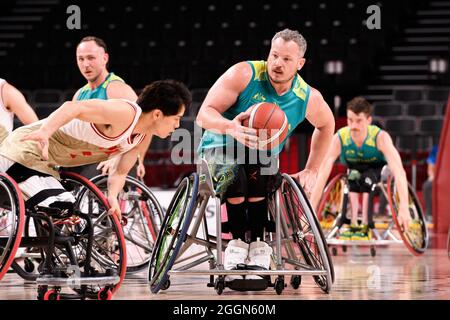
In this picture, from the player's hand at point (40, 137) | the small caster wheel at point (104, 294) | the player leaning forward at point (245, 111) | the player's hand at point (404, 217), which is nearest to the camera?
the player's hand at point (40, 137)

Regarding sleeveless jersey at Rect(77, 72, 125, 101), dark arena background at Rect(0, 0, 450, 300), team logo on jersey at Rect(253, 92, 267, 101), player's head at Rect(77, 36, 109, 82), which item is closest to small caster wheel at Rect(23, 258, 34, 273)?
sleeveless jersey at Rect(77, 72, 125, 101)

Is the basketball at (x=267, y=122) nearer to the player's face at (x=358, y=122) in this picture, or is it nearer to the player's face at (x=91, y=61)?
the player's face at (x=91, y=61)

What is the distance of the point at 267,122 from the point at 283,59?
1.49 ft

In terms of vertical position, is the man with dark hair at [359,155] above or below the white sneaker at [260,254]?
above

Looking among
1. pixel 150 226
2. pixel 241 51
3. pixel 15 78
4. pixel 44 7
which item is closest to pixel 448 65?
pixel 241 51

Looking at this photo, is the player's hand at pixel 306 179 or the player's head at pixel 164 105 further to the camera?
the player's hand at pixel 306 179

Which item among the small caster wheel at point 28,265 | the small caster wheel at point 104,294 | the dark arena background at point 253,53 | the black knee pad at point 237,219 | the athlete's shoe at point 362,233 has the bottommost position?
the athlete's shoe at point 362,233

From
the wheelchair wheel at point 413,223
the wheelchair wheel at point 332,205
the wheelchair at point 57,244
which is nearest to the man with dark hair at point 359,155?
the wheelchair wheel at point 332,205

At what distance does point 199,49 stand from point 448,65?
377 cm

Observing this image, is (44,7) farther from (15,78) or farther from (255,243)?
(255,243)

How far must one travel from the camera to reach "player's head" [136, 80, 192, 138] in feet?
11.8

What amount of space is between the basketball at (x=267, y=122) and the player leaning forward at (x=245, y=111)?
0.21m

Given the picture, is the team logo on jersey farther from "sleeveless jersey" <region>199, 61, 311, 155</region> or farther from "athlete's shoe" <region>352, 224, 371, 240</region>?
"athlete's shoe" <region>352, 224, 371, 240</region>

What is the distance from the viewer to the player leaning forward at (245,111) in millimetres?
4004
